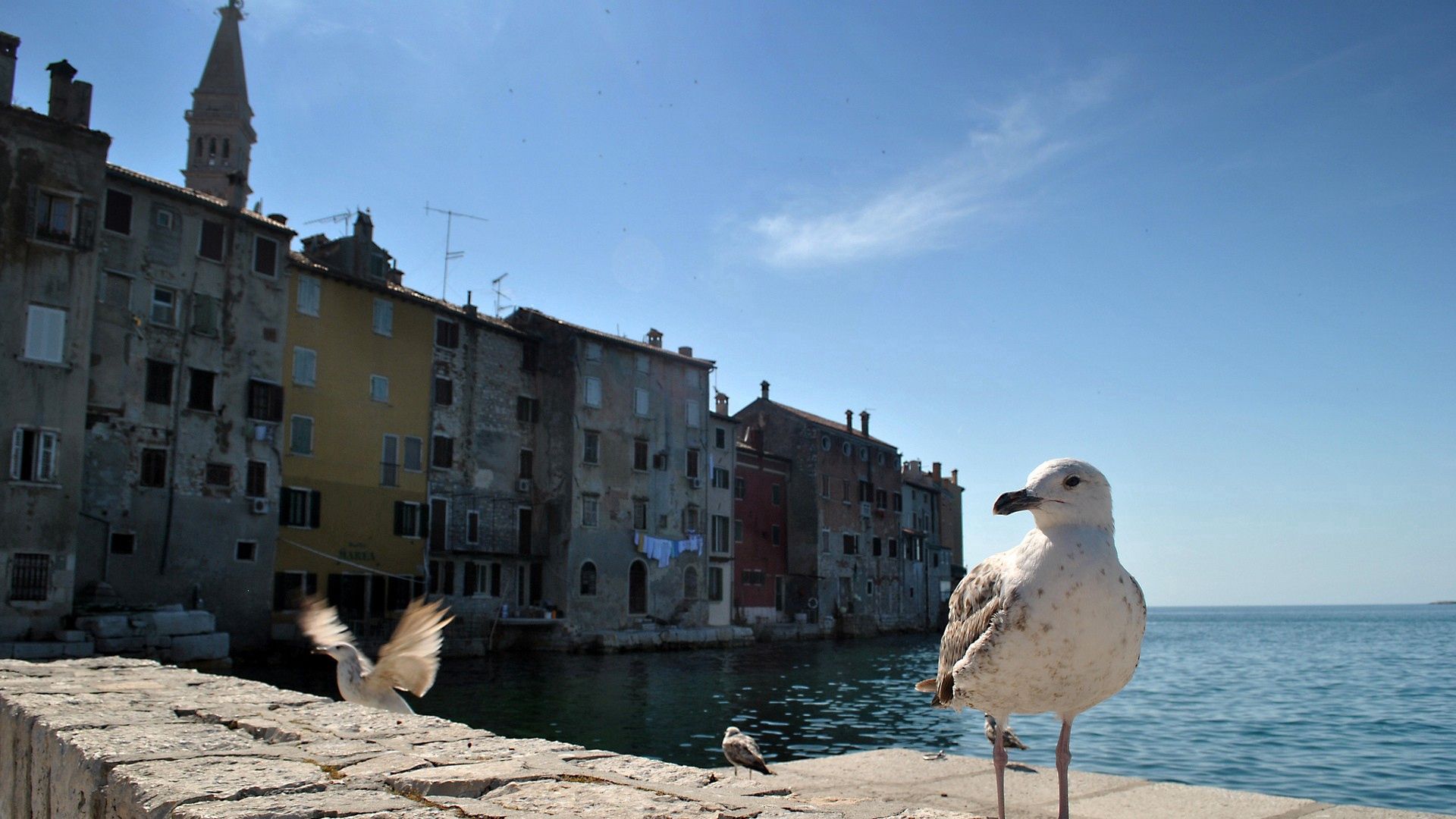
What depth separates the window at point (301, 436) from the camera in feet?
110

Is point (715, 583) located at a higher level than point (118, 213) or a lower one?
lower

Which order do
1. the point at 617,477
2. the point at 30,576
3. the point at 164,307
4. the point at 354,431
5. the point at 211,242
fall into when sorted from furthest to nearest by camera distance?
the point at 617,477 → the point at 354,431 → the point at 211,242 → the point at 164,307 → the point at 30,576

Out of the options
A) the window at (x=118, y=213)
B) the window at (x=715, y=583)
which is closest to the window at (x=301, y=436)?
the window at (x=118, y=213)

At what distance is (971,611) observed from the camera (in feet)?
14.6

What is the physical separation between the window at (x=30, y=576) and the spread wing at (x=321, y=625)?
18993mm

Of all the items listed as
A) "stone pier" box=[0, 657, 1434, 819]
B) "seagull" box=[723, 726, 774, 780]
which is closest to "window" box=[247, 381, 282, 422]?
"stone pier" box=[0, 657, 1434, 819]

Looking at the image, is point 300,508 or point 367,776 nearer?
point 367,776

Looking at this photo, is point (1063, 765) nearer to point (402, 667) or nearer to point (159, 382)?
point (402, 667)

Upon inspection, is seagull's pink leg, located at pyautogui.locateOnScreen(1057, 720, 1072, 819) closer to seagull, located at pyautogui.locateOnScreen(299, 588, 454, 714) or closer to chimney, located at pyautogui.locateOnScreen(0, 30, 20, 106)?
seagull, located at pyautogui.locateOnScreen(299, 588, 454, 714)

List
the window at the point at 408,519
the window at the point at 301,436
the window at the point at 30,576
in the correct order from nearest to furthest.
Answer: the window at the point at 30,576 → the window at the point at 301,436 → the window at the point at 408,519

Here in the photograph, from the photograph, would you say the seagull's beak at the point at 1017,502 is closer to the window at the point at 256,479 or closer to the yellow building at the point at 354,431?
the yellow building at the point at 354,431

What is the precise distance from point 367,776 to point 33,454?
2741 cm

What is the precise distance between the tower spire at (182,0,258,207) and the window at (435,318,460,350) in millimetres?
32364

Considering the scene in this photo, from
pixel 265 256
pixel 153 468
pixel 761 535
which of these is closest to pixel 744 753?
pixel 153 468
